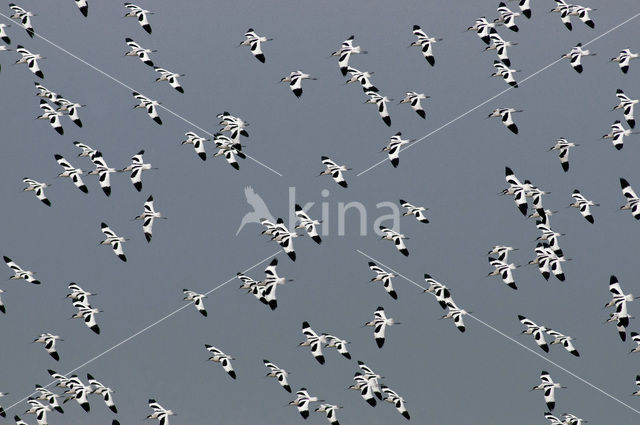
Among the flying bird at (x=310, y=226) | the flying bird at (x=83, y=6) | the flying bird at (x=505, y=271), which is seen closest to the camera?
the flying bird at (x=310, y=226)

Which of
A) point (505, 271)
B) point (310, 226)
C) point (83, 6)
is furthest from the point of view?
point (83, 6)

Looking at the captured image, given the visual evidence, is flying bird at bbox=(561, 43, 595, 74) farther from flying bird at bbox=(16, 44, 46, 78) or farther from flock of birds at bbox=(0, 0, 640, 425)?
flying bird at bbox=(16, 44, 46, 78)

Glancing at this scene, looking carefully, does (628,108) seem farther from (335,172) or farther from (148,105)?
(148,105)

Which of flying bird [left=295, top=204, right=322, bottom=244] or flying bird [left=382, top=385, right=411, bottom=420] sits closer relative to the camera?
flying bird [left=295, top=204, right=322, bottom=244]

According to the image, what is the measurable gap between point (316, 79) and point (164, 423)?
18.1 m

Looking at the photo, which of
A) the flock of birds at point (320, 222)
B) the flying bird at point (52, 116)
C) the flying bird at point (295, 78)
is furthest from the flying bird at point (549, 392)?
the flying bird at point (52, 116)

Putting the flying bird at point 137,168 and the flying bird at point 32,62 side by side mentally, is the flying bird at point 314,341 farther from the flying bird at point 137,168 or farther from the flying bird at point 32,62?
the flying bird at point 32,62

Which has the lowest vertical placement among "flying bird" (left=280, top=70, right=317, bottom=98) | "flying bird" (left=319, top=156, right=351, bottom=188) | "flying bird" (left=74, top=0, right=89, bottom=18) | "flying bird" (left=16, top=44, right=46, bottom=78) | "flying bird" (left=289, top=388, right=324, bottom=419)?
"flying bird" (left=289, top=388, right=324, bottom=419)

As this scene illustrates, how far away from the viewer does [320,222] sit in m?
59.9

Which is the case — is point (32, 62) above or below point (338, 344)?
above

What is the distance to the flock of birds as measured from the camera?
61.0 meters

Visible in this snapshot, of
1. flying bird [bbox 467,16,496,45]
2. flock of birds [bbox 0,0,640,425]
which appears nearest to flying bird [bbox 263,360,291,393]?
flock of birds [bbox 0,0,640,425]

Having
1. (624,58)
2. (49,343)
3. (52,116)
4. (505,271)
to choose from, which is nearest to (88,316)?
(49,343)

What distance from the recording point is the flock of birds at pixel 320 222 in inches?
2402
